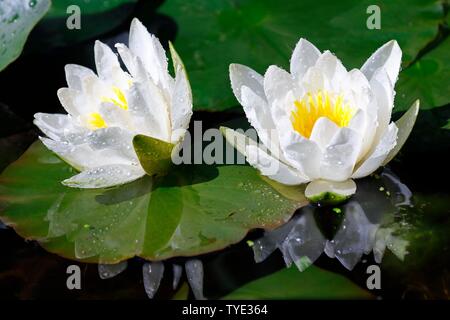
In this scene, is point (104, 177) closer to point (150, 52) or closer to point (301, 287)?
point (150, 52)

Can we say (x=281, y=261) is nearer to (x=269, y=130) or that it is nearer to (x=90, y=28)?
(x=269, y=130)

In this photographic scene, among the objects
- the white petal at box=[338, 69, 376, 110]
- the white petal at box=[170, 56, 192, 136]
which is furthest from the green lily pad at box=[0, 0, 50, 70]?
the white petal at box=[338, 69, 376, 110]

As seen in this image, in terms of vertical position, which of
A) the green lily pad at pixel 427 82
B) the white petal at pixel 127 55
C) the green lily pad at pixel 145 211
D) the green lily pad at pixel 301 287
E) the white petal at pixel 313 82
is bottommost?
the green lily pad at pixel 301 287

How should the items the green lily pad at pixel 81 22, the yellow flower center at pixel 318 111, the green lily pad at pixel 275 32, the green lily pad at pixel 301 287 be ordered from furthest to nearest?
1. the green lily pad at pixel 81 22
2. the green lily pad at pixel 275 32
3. the yellow flower center at pixel 318 111
4. the green lily pad at pixel 301 287

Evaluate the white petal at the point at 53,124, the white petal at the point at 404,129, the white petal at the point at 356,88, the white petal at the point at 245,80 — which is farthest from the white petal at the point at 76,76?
the white petal at the point at 404,129

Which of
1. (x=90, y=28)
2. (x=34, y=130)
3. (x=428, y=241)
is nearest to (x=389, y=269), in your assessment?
(x=428, y=241)

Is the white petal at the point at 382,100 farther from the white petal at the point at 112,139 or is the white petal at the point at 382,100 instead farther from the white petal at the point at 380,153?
the white petal at the point at 112,139

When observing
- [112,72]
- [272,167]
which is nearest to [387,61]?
[272,167]

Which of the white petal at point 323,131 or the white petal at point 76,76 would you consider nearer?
the white petal at point 323,131
